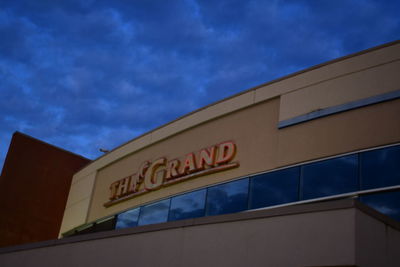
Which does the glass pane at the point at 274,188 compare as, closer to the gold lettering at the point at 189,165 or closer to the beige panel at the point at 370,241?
the gold lettering at the point at 189,165

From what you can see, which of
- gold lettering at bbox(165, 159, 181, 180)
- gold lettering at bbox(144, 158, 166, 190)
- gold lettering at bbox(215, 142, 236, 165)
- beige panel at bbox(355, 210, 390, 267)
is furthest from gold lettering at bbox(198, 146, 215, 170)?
beige panel at bbox(355, 210, 390, 267)

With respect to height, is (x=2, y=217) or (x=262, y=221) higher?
(x=2, y=217)

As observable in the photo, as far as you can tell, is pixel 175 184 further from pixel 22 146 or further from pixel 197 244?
pixel 22 146

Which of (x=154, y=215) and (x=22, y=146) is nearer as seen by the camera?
(x=154, y=215)

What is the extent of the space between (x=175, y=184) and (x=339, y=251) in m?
12.1

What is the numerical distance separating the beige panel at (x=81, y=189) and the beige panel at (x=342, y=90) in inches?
508

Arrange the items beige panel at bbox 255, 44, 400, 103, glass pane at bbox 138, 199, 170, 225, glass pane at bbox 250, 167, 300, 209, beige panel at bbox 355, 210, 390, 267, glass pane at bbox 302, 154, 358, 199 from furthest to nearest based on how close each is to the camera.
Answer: glass pane at bbox 138, 199, 170, 225, glass pane at bbox 250, 167, 300, 209, beige panel at bbox 255, 44, 400, 103, glass pane at bbox 302, 154, 358, 199, beige panel at bbox 355, 210, 390, 267

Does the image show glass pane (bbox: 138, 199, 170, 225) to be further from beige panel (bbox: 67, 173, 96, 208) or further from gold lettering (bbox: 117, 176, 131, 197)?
beige panel (bbox: 67, 173, 96, 208)

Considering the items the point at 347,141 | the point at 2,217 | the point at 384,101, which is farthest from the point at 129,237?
the point at 2,217

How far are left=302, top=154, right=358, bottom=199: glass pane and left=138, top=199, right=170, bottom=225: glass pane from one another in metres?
6.87

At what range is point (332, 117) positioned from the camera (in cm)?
A: 1692

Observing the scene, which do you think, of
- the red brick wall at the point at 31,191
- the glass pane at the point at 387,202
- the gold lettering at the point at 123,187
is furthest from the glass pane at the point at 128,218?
the glass pane at the point at 387,202

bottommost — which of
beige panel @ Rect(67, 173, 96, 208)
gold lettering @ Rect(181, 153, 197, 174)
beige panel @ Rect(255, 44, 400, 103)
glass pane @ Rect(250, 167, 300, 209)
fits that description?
glass pane @ Rect(250, 167, 300, 209)

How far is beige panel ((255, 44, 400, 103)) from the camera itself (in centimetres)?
1644
